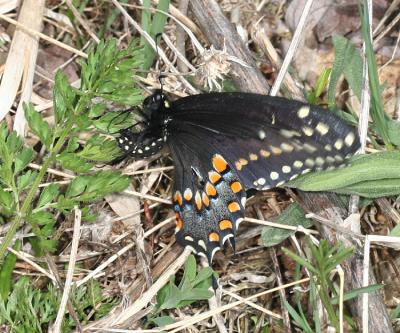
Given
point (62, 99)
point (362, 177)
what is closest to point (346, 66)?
point (362, 177)

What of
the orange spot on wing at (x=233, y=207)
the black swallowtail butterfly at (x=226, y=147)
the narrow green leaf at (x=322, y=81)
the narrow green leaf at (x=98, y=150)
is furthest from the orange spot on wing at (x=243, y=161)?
the narrow green leaf at (x=322, y=81)

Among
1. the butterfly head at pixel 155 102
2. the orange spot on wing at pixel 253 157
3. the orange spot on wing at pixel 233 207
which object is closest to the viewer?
the orange spot on wing at pixel 253 157

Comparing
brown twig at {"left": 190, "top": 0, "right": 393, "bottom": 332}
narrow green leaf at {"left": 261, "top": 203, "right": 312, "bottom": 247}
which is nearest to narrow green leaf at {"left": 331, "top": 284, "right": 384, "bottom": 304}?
brown twig at {"left": 190, "top": 0, "right": 393, "bottom": 332}

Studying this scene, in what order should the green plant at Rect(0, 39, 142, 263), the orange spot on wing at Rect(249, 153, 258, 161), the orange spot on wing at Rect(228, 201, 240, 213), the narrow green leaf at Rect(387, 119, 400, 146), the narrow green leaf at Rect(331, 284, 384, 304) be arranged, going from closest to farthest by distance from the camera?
the narrow green leaf at Rect(331, 284, 384, 304) < the green plant at Rect(0, 39, 142, 263) < the orange spot on wing at Rect(249, 153, 258, 161) < the orange spot on wing at Rect(228, 201, 240, 213) < the narrow green leaf at Rect(387, 119, 400, 146)

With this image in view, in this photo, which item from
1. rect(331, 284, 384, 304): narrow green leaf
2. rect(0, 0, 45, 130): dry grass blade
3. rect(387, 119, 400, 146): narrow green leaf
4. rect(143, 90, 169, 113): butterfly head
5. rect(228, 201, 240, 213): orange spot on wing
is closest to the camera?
rect(331, 284, 384, 304): narrow green leaf

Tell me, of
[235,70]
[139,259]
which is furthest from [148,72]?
[139,259]

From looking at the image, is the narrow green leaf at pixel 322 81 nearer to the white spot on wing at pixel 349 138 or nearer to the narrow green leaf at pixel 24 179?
the white spot on wing at pixel 349 138

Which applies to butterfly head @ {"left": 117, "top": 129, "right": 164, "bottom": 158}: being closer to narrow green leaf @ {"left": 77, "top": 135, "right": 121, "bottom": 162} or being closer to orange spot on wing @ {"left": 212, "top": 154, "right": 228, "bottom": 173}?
narrow green leaf @ {"left": 77, "top": 135, "right": 121, "bottom": 162}

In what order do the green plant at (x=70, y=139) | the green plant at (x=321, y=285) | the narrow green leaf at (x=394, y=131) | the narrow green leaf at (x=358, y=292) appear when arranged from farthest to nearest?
the narrow green leaf at (x=394, y=131) < the green plant at (x=70, y=139) < the narrow green leaf at (x=358, y=292) < the green plant at (x=321, y=285)
